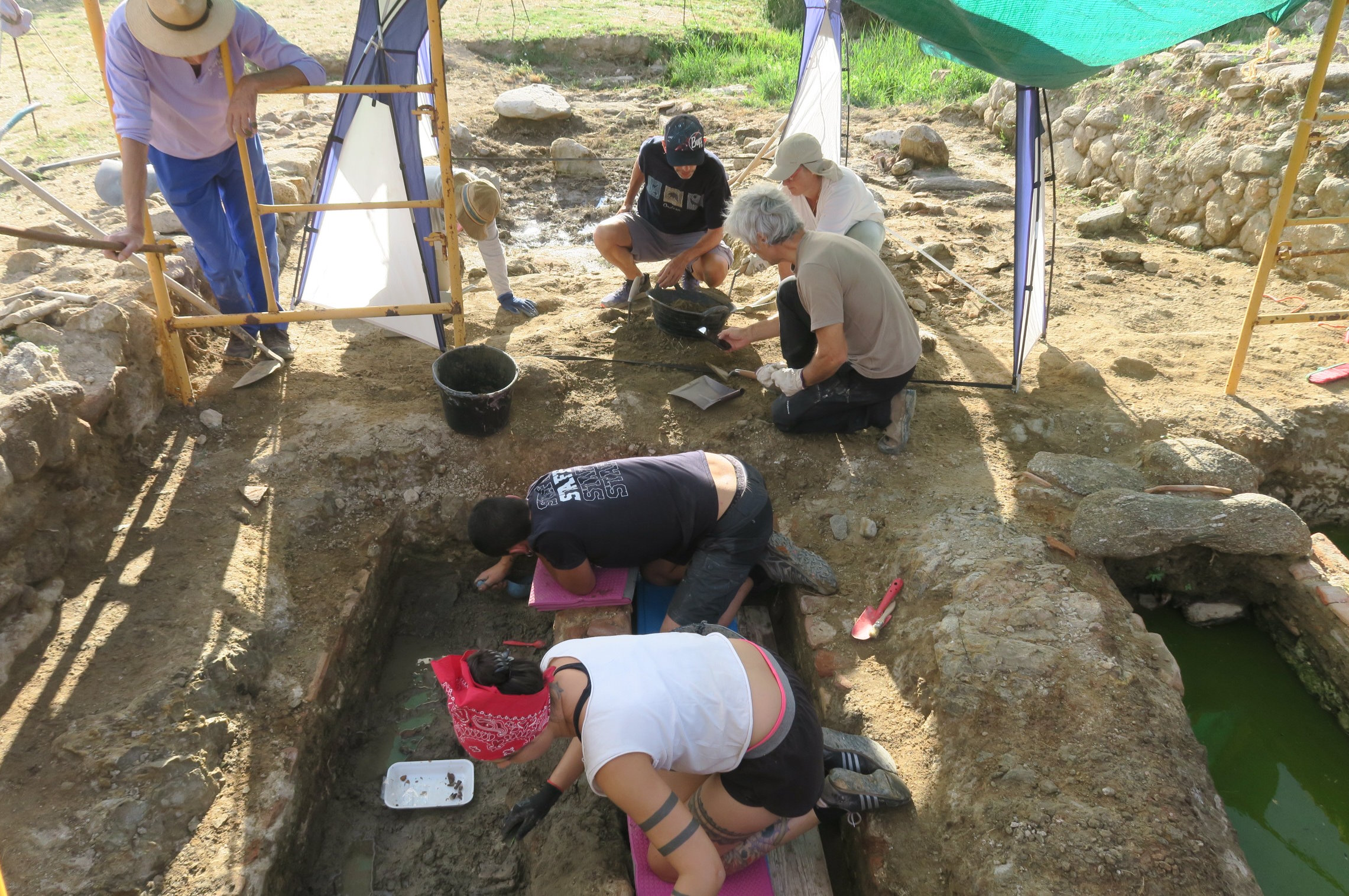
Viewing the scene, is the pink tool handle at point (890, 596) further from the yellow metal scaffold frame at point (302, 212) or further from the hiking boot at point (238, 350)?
the hiking boot at point (238, 350)

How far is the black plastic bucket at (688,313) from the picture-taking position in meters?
A: 4.53

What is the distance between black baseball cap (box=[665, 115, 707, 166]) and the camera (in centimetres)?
444

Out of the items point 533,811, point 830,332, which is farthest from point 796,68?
point 533,811

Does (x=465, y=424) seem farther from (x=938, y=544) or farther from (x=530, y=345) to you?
(x=938, y=544)

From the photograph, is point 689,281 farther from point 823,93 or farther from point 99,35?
point 99,35

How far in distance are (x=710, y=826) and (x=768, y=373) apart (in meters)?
2.30

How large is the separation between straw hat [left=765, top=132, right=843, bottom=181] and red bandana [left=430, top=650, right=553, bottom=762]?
324cm

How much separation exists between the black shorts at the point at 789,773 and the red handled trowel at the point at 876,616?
0.84 metres

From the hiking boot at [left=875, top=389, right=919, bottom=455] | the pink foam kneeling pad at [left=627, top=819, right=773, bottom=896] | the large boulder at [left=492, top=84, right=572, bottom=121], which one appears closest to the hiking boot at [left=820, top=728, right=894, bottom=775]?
the pink foam kneeling pad at [left=627, top=819, right=773, bottom=896]

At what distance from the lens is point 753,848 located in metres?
2.58

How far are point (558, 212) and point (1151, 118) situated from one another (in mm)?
5134

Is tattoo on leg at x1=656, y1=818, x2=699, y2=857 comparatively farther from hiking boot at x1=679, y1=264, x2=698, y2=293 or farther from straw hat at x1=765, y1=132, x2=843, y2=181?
hiking boot at x1=679, y1=264, x2=698, y2=293

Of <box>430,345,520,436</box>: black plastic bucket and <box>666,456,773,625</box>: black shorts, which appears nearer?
<box>666,456,773,625</box>: black shorts

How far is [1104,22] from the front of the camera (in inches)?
136
